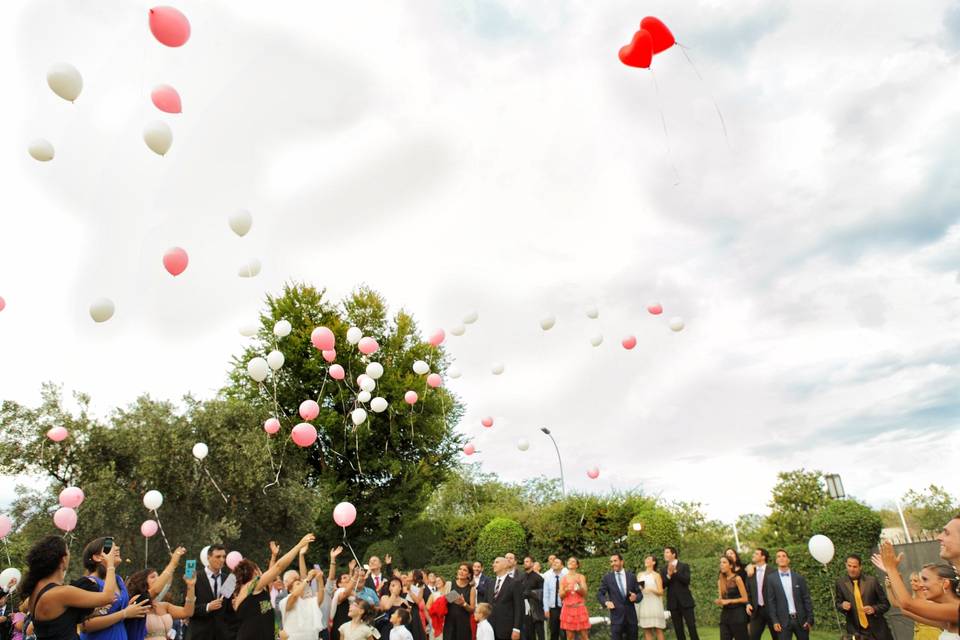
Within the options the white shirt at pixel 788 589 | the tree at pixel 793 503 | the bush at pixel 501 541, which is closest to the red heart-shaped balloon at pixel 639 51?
the white shirt at pixel 788 589

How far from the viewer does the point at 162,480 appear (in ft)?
61.1

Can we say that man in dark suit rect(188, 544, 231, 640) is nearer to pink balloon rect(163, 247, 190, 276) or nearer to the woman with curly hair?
the woman with curly hair

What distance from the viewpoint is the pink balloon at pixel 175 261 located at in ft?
27.8

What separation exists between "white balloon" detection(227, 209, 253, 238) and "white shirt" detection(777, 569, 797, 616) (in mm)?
9401

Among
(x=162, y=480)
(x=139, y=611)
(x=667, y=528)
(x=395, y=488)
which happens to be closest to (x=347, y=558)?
(x=395, y=488)

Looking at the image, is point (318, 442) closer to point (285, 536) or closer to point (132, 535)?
point (285, 536)

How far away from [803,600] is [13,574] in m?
12.1

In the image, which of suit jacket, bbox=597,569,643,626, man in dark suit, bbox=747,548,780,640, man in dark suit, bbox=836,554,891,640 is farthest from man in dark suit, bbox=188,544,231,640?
man in dark suit, bbox=836,554,891,640

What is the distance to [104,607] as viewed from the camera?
455 cm

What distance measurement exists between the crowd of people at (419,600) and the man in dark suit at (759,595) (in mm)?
14

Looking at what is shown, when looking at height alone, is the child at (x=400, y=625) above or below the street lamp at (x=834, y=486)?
below

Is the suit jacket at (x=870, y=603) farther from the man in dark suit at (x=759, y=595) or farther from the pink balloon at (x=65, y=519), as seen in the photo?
the pink balloon at (x=65, y=519)

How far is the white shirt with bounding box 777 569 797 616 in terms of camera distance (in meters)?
8.63

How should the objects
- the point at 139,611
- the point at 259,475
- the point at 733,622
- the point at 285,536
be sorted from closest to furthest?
the point at 139,611, the point at 733,622, the point at 259,475, the point at 285,536
